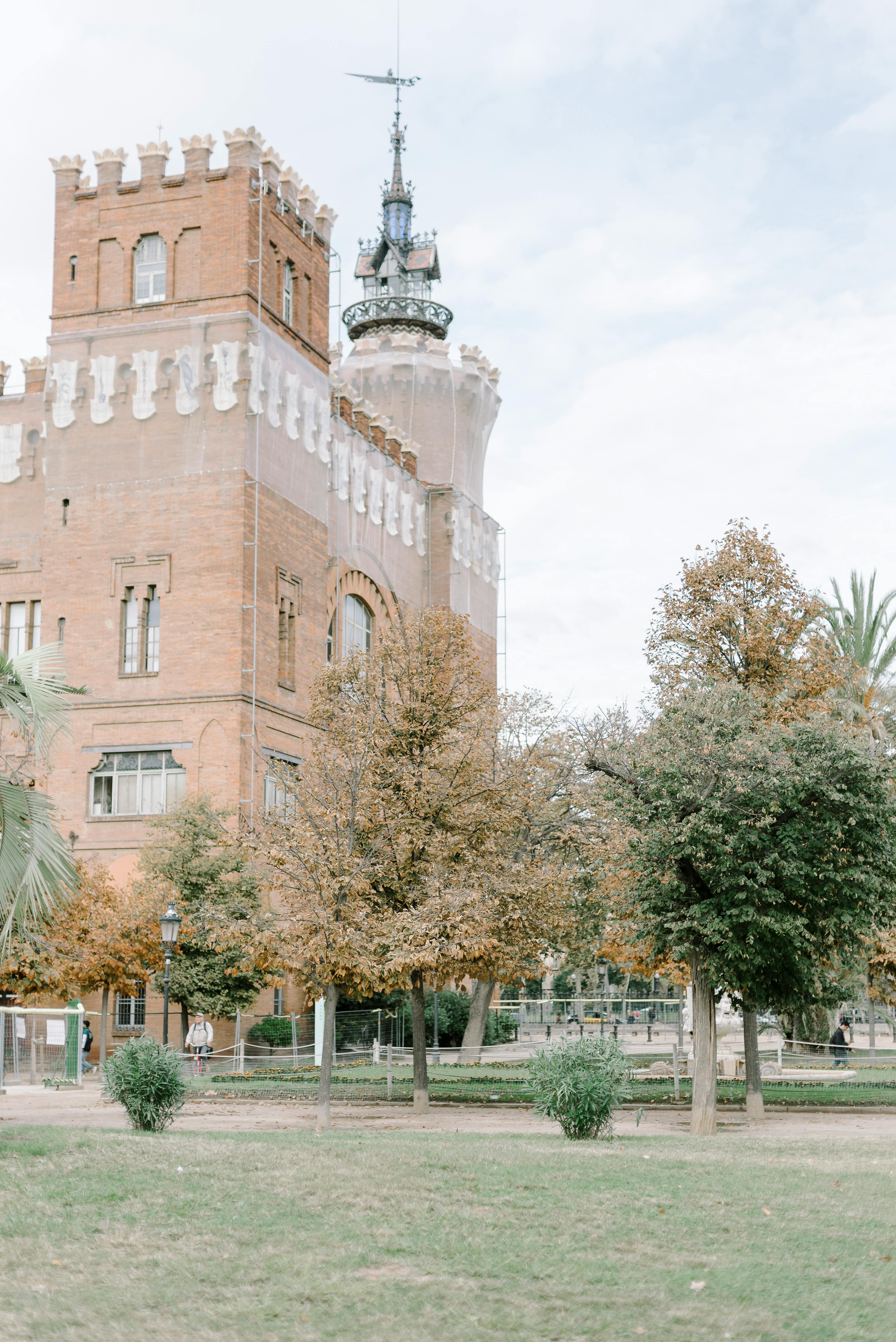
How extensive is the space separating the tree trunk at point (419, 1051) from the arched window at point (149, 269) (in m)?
27.1

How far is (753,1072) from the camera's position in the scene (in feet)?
73.4

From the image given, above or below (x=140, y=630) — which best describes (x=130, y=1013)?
below

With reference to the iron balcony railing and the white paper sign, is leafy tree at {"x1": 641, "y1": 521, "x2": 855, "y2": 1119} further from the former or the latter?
the iron balcony railing

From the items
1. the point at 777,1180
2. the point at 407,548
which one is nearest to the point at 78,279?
the point at 407,548

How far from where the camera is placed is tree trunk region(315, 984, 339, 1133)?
67.1ft

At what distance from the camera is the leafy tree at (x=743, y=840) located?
18453mm

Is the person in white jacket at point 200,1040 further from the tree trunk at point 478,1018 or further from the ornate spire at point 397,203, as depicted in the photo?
the ornate spire at point 397,203

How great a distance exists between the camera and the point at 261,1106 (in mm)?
25672

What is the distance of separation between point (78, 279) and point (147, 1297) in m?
41.8

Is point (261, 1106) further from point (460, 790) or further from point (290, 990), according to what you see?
point (290, 990)

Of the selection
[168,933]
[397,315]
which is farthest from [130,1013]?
[397,315]

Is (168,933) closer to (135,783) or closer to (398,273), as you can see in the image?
(135,783)

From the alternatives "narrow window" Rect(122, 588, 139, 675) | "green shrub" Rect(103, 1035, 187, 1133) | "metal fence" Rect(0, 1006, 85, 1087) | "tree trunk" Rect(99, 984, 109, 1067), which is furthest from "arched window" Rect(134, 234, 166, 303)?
"green shrub" Rect(103, 1035, 187, 1133)

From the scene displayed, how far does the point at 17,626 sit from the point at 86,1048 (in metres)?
14.3
